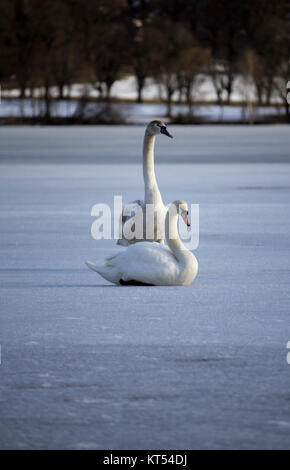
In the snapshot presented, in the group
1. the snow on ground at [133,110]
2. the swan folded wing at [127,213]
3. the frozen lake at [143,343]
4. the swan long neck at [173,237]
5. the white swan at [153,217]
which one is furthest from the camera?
the snow on ground at [133,110]

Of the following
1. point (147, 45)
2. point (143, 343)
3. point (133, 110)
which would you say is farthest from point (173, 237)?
point (147, 45)

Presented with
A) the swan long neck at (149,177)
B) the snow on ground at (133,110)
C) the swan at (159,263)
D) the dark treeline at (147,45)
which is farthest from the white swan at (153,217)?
the dark treeline at (147,45)

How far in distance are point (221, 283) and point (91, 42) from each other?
73647mm

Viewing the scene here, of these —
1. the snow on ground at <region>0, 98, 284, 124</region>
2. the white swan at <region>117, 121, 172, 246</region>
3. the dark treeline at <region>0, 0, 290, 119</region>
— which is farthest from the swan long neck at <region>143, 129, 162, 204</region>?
the dark treeline at <region>0, 0, 290, 119</region>

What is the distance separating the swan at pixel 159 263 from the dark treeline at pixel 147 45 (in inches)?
2048

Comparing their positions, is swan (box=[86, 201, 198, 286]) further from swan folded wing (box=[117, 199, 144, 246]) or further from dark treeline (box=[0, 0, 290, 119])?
dark treeline (box=[0, 0, 290, 119])

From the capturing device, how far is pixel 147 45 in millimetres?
80250

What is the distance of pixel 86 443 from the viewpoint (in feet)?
10.7

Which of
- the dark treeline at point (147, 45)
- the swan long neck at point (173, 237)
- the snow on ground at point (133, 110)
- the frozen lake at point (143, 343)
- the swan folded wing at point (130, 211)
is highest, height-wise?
the dark treeline at point (147, 45)

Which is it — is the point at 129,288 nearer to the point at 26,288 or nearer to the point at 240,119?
the point at 26,288

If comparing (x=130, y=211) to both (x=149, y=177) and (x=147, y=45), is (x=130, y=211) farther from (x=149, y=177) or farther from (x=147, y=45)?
(x=147, y=45)

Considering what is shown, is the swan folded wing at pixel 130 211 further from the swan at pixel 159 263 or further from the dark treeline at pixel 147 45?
the dark treeline at pixel 147 45

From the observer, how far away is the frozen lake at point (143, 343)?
3.43m

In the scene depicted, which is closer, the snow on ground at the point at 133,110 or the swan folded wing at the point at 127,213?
the swan folded wing at the point at 127,213
